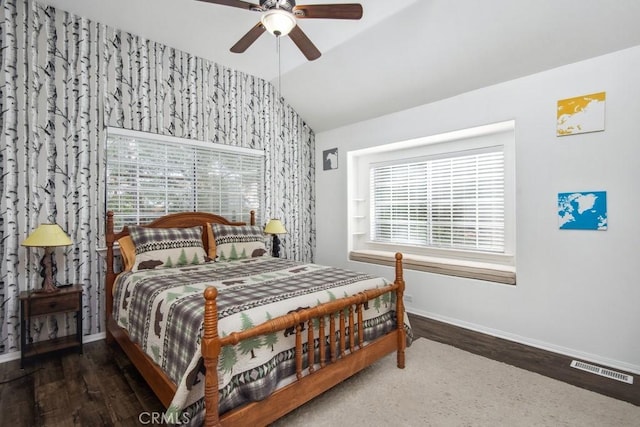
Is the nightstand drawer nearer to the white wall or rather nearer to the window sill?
the window sill

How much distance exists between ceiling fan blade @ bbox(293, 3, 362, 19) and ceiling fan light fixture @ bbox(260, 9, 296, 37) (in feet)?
0.29

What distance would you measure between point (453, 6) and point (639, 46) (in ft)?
4.64

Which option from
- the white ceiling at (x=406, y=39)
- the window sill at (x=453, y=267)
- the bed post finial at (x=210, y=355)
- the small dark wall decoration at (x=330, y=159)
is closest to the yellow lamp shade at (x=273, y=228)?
the window sill at (x=453, y=267)

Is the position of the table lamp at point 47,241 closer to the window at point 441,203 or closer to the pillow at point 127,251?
the pillow at point 127,251

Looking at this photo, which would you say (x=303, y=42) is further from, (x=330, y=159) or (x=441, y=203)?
(x=441, y=203)

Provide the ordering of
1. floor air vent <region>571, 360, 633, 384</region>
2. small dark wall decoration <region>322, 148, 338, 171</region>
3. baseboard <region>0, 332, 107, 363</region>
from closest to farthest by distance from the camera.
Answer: floor air vent <region>571, 360, 633, 384</region>
baseboard <region>0, 332, 107, 363</region>
small dark wall decoration <region>322, 148, 338, 171</region>

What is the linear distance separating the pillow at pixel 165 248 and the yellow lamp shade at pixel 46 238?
0.54 metres

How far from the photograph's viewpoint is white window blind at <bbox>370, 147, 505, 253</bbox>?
3.61m

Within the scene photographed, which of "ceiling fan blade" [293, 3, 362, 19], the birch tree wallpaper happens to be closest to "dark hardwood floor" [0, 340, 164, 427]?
the birch tree wallpaper

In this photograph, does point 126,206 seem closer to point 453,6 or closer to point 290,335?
point 290,335

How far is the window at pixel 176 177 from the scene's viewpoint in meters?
3.28

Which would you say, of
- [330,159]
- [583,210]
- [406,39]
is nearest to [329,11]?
[406,39]

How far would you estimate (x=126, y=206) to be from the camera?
3.31 m

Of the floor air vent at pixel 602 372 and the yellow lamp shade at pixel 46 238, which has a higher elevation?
the yellow lamp shade at pixel 46 238
